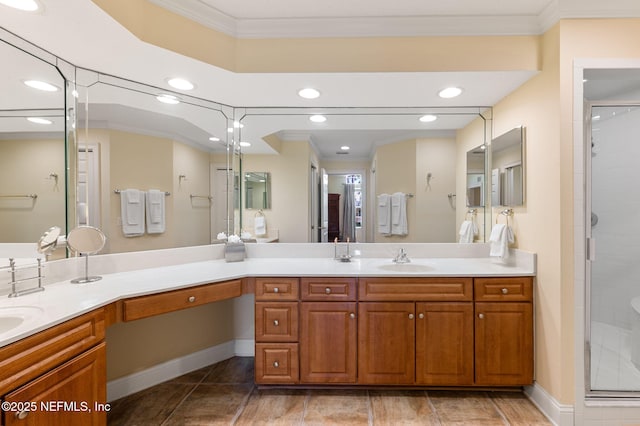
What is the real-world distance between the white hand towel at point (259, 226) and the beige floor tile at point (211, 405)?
3.95ft

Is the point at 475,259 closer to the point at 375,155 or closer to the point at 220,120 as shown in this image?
the point at 375,155

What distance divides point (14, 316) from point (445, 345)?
236 cm

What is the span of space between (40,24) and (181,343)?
2202mm

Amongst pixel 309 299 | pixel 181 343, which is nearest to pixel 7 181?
pixel 181 343

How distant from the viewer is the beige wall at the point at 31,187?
1553mm

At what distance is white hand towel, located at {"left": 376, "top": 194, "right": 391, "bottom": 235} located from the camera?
252 cm

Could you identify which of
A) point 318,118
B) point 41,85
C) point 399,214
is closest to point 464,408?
point 399,214

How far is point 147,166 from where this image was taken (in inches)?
84.4

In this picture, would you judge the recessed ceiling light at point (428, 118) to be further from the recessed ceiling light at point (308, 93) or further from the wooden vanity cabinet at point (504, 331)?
the wooden vanity cabinet at point (504, 331)

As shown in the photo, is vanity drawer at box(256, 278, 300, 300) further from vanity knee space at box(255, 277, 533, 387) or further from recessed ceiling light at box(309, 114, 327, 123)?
recessed ceiling light at box(309, 114, 327, 123)

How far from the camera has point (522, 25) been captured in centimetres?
180

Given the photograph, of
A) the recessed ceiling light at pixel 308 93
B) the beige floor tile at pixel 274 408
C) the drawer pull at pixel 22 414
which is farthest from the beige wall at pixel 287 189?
the drawer pull at pixel 22 414

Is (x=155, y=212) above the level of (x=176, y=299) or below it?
above

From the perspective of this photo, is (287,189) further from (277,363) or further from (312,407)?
(312,407)
